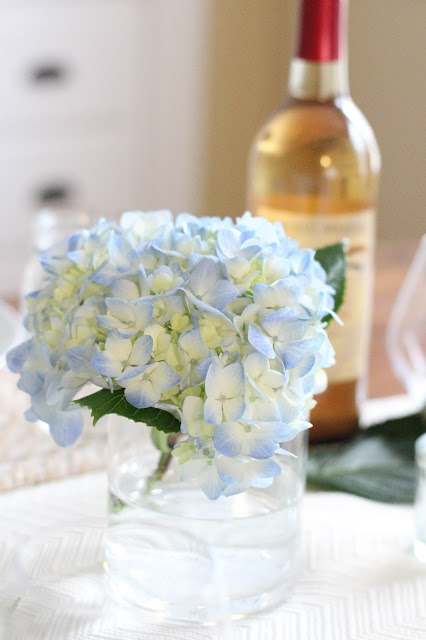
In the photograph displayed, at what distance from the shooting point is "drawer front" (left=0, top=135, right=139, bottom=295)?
239 cm

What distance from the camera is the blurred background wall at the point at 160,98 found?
2.25m

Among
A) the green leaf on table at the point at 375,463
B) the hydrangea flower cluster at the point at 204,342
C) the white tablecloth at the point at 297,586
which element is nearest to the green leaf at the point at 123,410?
the hydrangea flower cluster at the point at 204,342

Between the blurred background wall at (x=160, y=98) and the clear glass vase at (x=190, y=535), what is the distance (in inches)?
70.9

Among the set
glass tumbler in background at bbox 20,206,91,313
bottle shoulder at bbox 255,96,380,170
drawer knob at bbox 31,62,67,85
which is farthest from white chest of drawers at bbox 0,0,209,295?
bottle shoulder at bbox 255,96,380,170

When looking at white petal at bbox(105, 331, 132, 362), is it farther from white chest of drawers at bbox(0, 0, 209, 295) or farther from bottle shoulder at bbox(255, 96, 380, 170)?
white chest of drawers at bbox(0, 0, 209, 295)

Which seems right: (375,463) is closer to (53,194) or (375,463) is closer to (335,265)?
(335,265)

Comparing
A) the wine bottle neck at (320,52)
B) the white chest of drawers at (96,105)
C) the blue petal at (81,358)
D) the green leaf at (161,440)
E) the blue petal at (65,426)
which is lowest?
the white chest of drawers at (96,105)

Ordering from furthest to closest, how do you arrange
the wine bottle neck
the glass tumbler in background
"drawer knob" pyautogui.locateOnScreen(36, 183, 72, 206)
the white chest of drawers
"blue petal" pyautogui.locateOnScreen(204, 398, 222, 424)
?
"drawer knob" pyautogui.locateOnScreen(36, 183, 72, 206) → the white chest of drawers → the glass tumbler in background → the wine bottle neck → "blue petal" pyautogui.locateOnScreen(204, 398, 222, 424)

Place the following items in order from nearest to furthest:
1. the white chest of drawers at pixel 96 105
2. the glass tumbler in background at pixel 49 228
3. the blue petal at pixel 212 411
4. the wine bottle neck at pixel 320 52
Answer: the blue petal at pixel 212 411 → the wine bottle neck at pixel 320 52 → the glass tumbler in background at pixel 49 228 → the white chest of drawers at pixel 96 105

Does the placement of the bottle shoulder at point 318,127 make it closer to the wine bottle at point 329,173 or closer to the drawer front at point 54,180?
the wine bottle at point 329,173

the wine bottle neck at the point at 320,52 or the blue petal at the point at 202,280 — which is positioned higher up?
the wine bottle neck at the point at 320,52

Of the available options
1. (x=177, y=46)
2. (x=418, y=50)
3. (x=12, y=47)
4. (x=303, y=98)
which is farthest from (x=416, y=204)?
(x=303, y=98)

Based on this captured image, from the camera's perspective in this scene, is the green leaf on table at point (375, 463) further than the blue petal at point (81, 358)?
Yes

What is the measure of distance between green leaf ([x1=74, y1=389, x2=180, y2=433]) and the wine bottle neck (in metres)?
0.35
